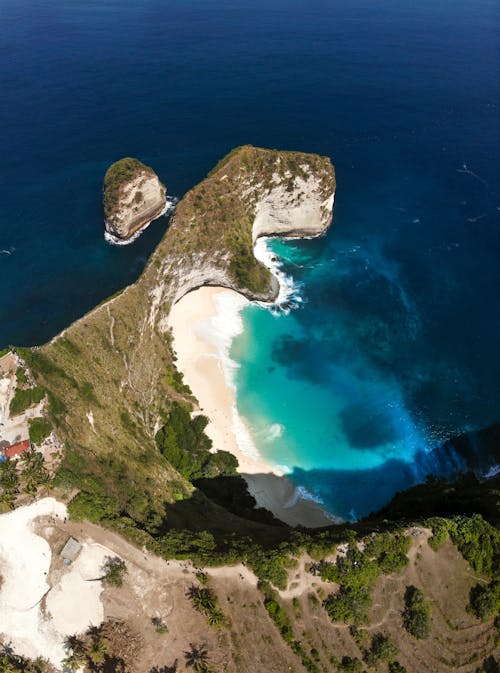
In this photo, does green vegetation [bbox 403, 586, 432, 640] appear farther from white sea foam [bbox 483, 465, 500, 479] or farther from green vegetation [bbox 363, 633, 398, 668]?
white sea foam [bbox 483, 465, 500, 479]

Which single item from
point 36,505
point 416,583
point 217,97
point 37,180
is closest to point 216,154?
point 217,97

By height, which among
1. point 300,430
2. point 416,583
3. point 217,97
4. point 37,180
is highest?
point 217,97

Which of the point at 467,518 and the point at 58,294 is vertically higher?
the point at 58,294

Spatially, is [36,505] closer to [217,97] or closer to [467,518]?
[467,518]

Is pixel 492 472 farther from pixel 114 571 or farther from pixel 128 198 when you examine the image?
pixel 128 198

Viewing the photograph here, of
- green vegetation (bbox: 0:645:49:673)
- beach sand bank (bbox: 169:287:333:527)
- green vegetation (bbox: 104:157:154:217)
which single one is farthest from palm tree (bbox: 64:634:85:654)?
green vegetation (bbox: 104:157:154:217)

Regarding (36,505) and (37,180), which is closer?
(36,505)
